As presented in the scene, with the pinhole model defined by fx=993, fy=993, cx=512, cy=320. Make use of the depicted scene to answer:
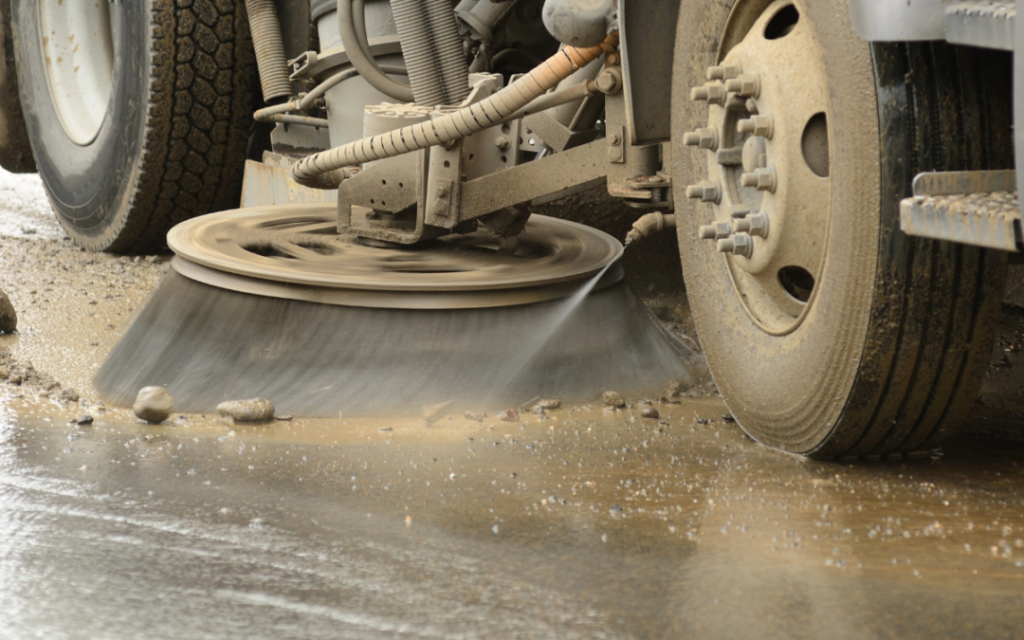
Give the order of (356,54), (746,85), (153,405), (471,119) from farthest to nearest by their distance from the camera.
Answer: (356,54) → (471,119) → (153,405) → (746,85)

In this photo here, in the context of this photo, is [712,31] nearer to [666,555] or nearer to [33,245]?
[666,555]

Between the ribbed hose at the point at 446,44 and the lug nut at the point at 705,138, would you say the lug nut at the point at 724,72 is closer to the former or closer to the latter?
the lug nut at the point at 705,138

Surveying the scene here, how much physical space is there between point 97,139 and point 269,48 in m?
0.82

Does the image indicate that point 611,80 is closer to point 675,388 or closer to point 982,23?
point 675,388

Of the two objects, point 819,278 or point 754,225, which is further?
point 754,225

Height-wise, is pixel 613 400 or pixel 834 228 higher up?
pixel 834 228

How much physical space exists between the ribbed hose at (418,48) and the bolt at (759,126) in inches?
45.3

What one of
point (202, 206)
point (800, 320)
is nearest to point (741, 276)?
point (800, 320)

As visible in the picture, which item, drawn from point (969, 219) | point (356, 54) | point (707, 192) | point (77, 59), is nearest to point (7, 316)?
point (356, 54)

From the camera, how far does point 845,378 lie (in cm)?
138

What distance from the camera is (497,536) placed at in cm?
130

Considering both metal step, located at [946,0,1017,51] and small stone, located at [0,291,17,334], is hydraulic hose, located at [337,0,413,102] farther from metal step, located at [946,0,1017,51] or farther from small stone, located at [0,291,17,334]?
metal step, located at [946,0,1017,51]

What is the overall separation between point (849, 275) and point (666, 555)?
0.45 metres

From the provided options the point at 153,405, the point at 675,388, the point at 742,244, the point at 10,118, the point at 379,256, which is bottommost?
the point at 675,388
